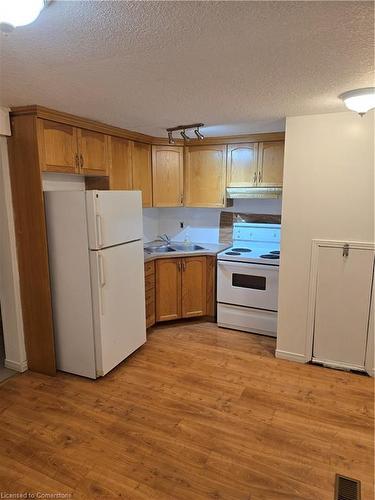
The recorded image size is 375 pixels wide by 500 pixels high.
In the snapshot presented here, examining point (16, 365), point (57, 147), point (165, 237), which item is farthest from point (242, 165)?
point (16, 365)

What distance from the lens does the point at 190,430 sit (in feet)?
7.36

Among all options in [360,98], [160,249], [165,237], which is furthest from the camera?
[165,237]

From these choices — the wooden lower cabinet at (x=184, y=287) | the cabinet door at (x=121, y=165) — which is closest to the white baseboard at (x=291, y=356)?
the wooden lower cabinet at (x=184, y=287)

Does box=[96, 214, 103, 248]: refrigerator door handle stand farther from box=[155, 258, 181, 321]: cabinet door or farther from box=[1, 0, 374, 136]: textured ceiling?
box=[155, 258, 181, 321]: cabinet door

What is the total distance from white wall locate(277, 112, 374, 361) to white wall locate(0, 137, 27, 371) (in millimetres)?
2406

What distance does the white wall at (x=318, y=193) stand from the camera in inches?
105

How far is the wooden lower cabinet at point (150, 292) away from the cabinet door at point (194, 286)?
1.21 feet

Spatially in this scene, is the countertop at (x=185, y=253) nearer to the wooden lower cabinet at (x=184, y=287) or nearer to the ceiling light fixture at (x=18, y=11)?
the wooden lower cabinet at (x=184, y=287)

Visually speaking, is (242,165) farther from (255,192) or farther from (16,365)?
(16,365)

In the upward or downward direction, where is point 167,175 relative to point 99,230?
upward

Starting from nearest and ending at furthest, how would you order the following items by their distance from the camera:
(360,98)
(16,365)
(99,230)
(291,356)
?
(360,98) < (99,230) < (16,365) < (291,356)

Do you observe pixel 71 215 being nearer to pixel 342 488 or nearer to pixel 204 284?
pixel 204 284

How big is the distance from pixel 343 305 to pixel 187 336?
5.52 feet

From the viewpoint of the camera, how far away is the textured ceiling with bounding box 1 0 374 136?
1179 mm
